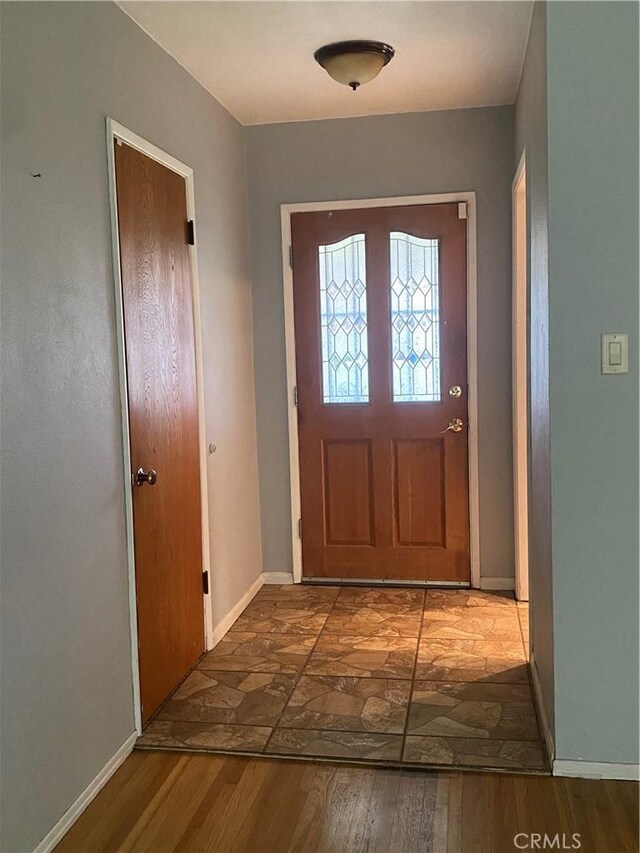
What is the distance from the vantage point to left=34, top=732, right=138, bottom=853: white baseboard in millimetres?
2074

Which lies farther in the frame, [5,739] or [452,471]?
[452,471]

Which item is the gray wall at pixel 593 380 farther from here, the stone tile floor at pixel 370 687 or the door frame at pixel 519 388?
the door frame at pixel 519 388

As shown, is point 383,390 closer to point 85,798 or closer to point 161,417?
point 161,417

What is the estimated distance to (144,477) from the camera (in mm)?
2713

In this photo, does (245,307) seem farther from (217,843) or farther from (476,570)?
(217,843)

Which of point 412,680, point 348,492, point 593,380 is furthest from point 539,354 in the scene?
point 348,492

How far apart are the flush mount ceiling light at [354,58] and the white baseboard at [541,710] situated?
94.9 inches

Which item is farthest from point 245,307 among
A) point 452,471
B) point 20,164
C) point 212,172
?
point 20,164

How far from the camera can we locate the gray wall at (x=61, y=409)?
1.97m

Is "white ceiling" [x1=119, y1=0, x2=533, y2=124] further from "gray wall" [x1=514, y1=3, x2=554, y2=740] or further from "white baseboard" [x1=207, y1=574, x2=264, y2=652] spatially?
"white baseboard" [x1=207, y1=574, x2=264, y2=652]

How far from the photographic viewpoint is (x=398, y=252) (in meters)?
4.03

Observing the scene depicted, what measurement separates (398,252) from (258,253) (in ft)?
2.49

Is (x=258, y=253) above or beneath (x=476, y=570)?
above

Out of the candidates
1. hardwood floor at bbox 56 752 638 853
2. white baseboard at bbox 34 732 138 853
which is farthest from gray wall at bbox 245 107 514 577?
white baseboard at bbox 34 732 138 853
